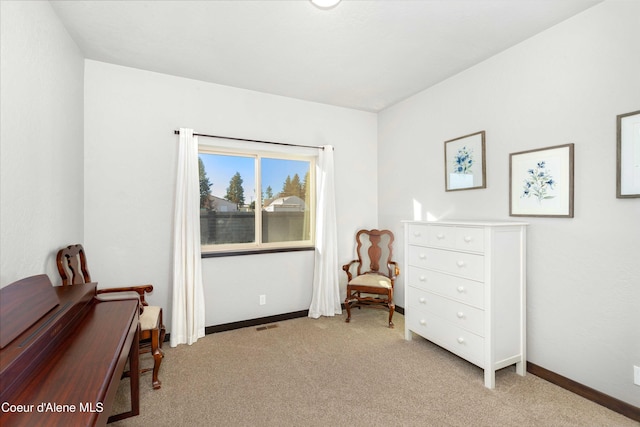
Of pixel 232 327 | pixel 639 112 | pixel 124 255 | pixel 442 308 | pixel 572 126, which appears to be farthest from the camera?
pixel 232 327

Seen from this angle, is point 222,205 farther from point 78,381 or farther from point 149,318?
point 78,381

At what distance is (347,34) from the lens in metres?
2.35

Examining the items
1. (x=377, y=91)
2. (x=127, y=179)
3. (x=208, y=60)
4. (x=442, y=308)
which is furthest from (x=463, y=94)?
(x=127, y=179)

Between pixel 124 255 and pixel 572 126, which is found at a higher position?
pixel 572 126

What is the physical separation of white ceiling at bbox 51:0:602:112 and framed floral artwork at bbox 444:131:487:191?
73 centimetres

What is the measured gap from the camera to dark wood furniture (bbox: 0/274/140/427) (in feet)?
2.66

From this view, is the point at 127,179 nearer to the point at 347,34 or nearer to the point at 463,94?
the point at 347,34

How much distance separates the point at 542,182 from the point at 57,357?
10.3ft

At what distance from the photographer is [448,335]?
255 cm

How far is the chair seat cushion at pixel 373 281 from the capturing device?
3.40 m

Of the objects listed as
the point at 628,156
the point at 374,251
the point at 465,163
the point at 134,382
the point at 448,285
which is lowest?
the point at 134,382

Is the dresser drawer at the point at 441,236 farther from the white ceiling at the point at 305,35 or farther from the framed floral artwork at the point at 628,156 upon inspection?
the white ceiling at the point at 305,35

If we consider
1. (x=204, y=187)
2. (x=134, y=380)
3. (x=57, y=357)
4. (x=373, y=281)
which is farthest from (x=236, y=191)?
(x=57, y=357)

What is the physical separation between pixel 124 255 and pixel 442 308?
3055 millimetres
